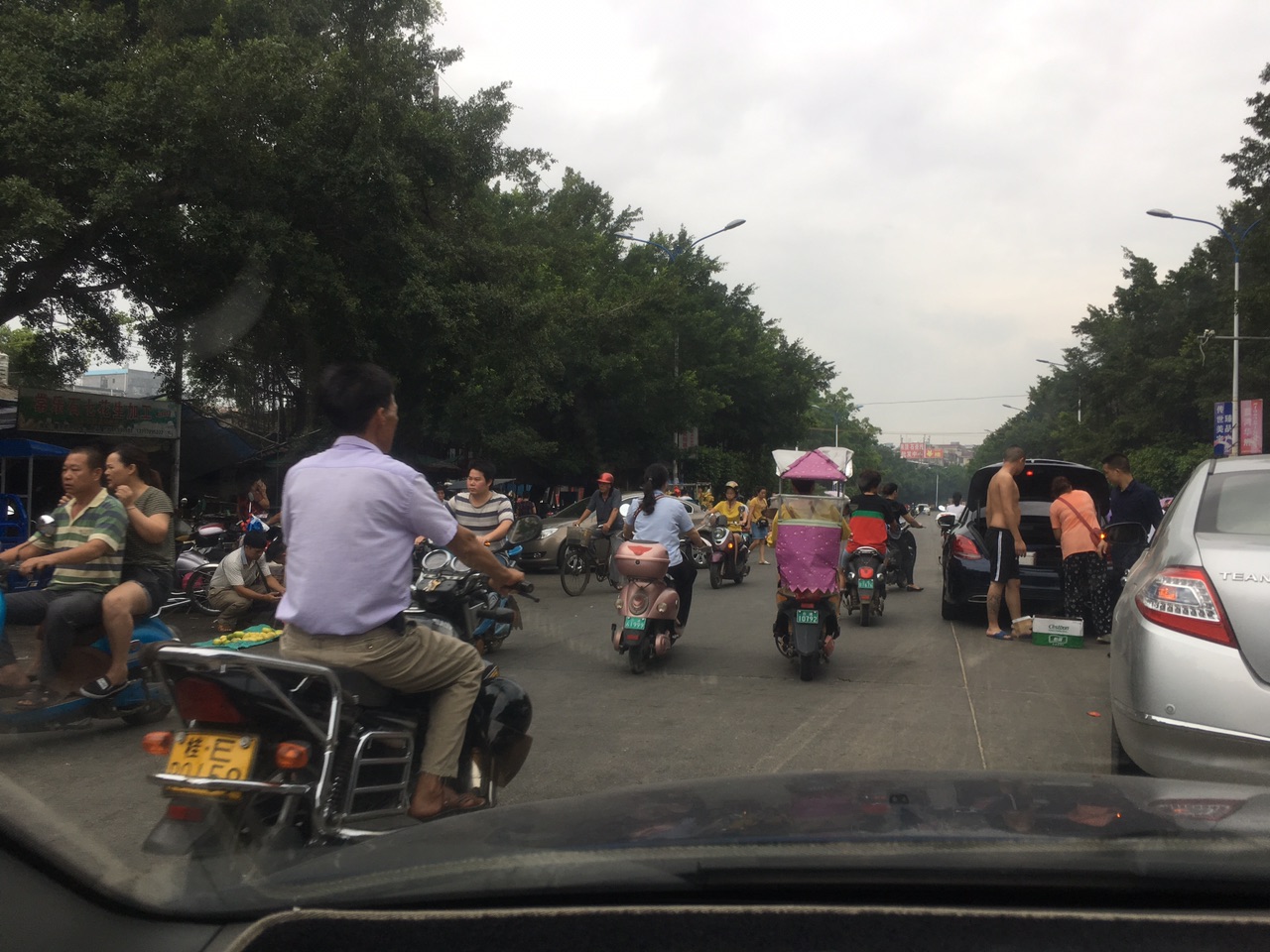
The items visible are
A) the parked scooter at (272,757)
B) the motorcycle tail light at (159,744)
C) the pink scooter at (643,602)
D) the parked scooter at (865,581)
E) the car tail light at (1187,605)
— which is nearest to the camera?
the parked scooter at (272,757)

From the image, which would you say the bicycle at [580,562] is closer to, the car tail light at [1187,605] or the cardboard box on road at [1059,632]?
the cardboard box on road at [1059,632]

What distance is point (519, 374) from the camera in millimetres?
17906

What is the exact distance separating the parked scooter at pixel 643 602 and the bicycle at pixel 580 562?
6264mm

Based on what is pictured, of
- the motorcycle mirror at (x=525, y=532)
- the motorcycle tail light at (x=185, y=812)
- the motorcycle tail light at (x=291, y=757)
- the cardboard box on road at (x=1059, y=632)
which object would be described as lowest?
the cardboard box on road at (x=1059, y=632)

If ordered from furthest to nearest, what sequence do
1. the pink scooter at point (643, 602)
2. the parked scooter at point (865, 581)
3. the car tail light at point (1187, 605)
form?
1. the parked scooter at point (865, 581)
2. the pink scooter at point (643, 602)
3. the car tail light at point (1187, 605)

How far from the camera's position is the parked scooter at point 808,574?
8.06m

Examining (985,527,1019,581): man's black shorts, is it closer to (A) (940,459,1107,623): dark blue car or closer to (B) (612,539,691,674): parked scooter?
(A) (940,459,1107,623): dark blue car

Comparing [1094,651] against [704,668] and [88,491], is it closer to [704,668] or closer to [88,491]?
[704,668]

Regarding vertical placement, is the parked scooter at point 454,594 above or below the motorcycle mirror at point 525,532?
below

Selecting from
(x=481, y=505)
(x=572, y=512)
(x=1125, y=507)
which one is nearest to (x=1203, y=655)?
(x=481, y=505)

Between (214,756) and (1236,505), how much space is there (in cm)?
400

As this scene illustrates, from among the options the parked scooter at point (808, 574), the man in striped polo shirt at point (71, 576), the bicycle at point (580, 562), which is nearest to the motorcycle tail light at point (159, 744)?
the man in striped polo shirt at point (71, 576)

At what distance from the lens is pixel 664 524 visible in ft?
28.9

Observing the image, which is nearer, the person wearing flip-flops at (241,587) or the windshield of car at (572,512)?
the person wearing flip-flops at (241,587)
